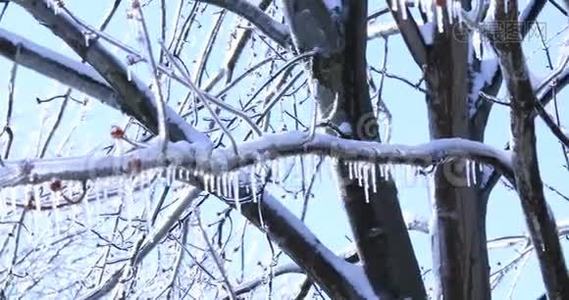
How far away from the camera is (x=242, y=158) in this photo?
2.14m

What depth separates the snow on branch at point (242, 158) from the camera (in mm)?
1972

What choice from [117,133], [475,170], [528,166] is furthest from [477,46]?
[117,133]

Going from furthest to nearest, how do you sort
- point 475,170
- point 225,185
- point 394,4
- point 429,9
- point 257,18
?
point 257,18, point 475,170, point 394,4, point 429,9, point 225,185

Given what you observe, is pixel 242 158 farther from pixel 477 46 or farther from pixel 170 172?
pixel 477 46

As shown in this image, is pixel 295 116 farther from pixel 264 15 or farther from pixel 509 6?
pixel 509 6

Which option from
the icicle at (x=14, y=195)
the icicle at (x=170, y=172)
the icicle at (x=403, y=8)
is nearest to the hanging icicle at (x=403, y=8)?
the icicle at (x=403, y=8)

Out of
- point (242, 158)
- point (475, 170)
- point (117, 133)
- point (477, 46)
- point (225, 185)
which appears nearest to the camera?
point (117, 133)

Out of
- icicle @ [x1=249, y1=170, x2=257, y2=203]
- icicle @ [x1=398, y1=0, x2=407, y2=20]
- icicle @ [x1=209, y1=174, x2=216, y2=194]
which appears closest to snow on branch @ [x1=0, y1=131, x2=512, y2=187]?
icicle @ [x1=209, y1=174, x2=216, y2=194]

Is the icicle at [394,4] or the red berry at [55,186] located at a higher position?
the icicle at [394,4]

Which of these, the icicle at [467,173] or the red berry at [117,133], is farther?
→ the icicle at [467,173]

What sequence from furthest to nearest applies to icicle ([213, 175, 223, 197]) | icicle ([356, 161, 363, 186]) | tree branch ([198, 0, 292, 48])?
tree branch ([198, 0, 292, 48])
icicle ([356, 161, 363, 186])
icicle ([213, 175, 223, 197])

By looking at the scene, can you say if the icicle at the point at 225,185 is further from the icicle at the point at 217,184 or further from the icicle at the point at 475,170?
the icicle at the point at 475,170

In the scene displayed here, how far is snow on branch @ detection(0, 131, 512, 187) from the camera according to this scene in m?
1.97

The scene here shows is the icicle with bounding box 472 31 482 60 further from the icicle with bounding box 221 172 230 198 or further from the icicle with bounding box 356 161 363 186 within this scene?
the icicle with bounding box 221 172 230 198
